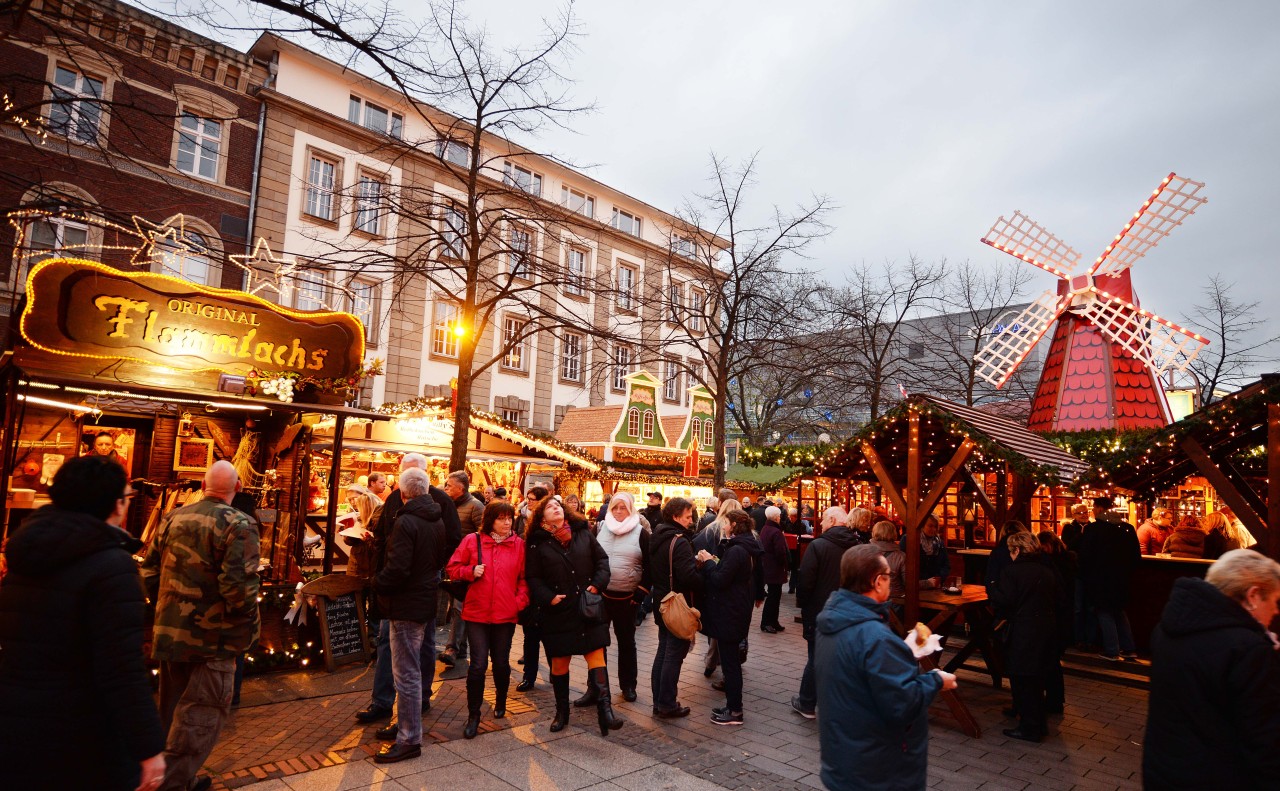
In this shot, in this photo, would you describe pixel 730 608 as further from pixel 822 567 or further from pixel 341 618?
pixel 341 618

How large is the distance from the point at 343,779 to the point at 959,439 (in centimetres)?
699

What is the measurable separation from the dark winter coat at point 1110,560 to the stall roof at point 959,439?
4.87 ft

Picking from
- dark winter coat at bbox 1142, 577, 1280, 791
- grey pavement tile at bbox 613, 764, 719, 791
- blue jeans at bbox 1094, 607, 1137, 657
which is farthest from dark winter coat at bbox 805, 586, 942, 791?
blue jeans at bbox 1094, 607, 1137, 657

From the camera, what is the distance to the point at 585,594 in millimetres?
5734

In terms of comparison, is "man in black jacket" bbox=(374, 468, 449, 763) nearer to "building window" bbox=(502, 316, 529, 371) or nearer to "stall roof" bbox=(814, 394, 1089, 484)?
"stall roof" bbox=(814, 394, 1089, 484)

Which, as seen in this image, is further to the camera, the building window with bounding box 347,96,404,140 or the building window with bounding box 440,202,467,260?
the building window with bounding box 347,96,404,140

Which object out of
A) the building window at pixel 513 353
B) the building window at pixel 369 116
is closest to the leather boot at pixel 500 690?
the building window at pixel 513 353

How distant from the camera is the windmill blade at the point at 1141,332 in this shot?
1467 cm

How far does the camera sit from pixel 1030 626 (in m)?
5.91

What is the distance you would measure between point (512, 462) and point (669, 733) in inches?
427

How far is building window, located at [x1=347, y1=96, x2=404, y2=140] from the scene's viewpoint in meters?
22.5

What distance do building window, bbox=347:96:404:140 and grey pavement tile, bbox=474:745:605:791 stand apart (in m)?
21.2

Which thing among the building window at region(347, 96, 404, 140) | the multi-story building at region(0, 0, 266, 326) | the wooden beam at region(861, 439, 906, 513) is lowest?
the wooden beam at region(861, 439, 906, 513)

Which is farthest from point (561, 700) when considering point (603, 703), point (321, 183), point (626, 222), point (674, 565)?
point (626, 222)
